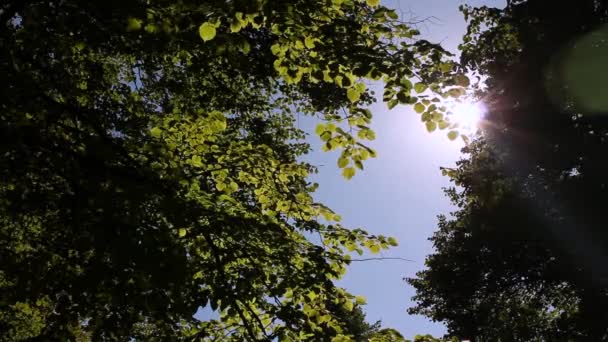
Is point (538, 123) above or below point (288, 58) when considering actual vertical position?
above

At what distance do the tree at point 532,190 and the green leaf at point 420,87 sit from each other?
15045 mm

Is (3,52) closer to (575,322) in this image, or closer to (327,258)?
(327,258)

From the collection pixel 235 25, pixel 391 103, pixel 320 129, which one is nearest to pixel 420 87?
pixel 391 103

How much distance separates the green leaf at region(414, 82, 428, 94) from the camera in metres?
3.55

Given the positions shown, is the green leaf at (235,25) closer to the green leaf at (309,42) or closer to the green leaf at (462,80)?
the green leaf at (309,42)

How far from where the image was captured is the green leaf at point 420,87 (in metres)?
3.55

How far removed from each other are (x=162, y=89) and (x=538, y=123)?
49.7ft

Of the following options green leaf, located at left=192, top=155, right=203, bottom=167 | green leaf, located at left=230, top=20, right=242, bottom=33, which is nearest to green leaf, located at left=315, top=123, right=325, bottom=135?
green leaf, located at left=230, top=20, right=242, bottom=33

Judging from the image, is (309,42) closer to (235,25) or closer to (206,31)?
(235,25)

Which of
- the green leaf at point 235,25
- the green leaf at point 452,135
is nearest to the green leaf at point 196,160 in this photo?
the green leaf at point 235,25

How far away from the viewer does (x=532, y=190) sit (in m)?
18.7

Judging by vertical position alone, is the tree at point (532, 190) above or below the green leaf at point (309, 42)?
above

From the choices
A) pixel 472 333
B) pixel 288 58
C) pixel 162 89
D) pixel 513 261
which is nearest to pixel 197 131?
pixel 288 58

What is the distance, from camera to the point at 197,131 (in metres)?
5.14
